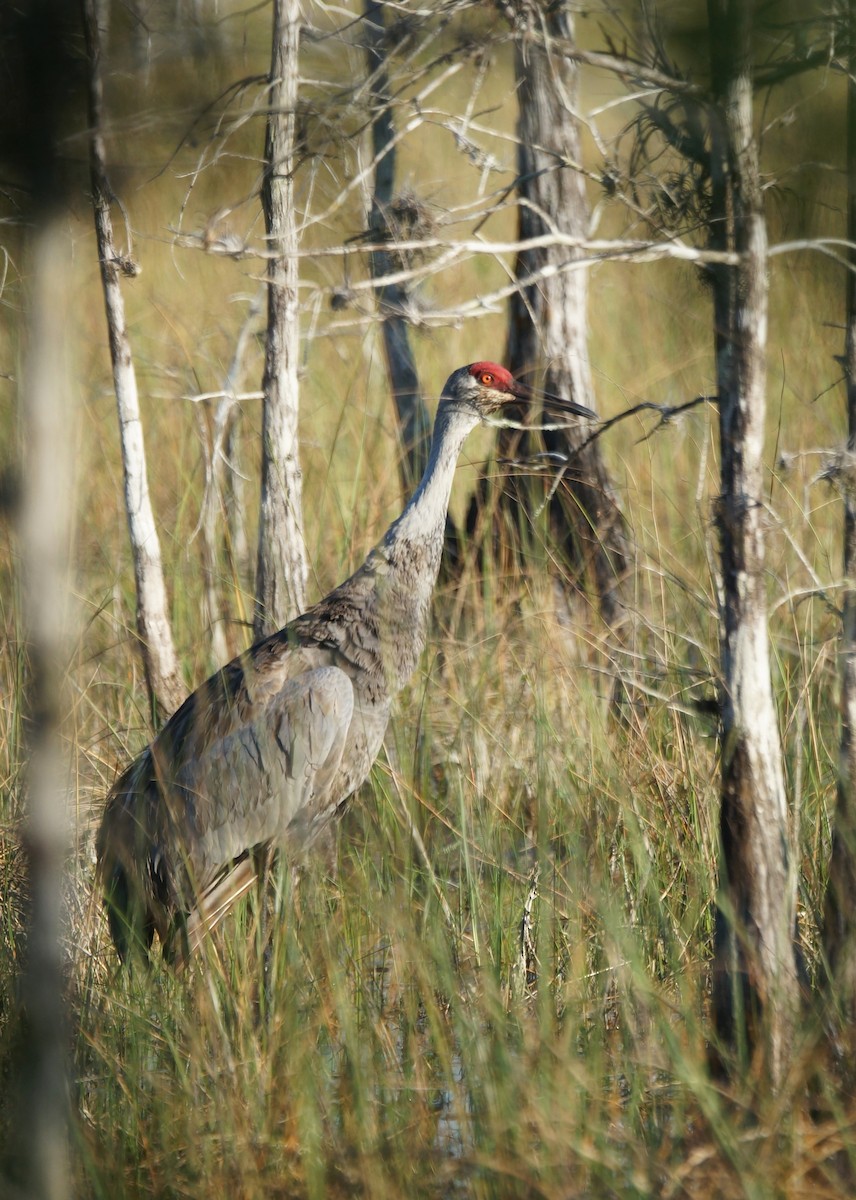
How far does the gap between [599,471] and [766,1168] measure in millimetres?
3375

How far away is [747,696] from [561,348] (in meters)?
3.15

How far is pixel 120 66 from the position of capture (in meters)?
1.92

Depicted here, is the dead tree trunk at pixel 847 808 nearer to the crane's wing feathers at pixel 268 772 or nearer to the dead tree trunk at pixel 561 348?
the crane's wing feathers at pixel 268 772

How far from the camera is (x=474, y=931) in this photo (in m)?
3.09

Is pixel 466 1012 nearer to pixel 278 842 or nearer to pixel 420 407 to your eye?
pixel 278 842

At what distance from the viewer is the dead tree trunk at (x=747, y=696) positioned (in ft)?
7.66

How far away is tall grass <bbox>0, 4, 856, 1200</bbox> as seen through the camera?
7.39 feet

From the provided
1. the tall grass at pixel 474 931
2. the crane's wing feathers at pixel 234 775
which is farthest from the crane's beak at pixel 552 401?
the crane's wing feathers at pixel 234 775

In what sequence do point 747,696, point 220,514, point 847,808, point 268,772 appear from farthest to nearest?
point 220,514
point 268,772
point 847,808
point 747,696

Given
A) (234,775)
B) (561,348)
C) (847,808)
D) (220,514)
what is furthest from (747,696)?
(220,514)

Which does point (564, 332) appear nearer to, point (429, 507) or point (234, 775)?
point (429, 507)

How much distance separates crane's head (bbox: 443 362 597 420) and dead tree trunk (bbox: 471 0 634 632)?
0.39m

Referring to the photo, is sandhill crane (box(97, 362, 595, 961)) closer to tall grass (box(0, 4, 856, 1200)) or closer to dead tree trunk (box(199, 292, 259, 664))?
tall grass (box(0, 4, 856, 1200))

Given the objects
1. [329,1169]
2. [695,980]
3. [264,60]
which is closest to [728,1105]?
[695,980]
